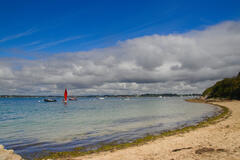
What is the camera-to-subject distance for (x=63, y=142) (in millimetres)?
17703

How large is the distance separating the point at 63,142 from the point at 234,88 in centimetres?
9703

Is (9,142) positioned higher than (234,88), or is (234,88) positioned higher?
(234,88)

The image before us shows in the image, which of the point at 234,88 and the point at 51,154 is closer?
the point at 51,154

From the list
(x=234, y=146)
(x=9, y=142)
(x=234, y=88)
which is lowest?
(x=9, y=142)

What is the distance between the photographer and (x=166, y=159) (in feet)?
34.4

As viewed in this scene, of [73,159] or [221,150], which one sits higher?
[221,150]

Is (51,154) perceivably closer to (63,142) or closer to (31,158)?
(31,158)

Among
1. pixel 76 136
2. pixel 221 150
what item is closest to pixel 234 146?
pixel 221 150

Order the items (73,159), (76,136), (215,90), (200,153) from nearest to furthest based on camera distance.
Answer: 1. (200,153)
2. (73,159)
3. (76,136)
4. (215,90)

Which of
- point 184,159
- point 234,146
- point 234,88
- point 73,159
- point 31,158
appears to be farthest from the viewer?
point 234,88

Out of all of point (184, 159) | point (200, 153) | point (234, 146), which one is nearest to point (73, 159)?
point (184, 159)

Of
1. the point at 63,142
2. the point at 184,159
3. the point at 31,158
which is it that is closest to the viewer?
the point at 184,159

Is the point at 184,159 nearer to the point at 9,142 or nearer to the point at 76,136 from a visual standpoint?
the point at 76,136

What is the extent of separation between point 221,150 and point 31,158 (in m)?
12.5
